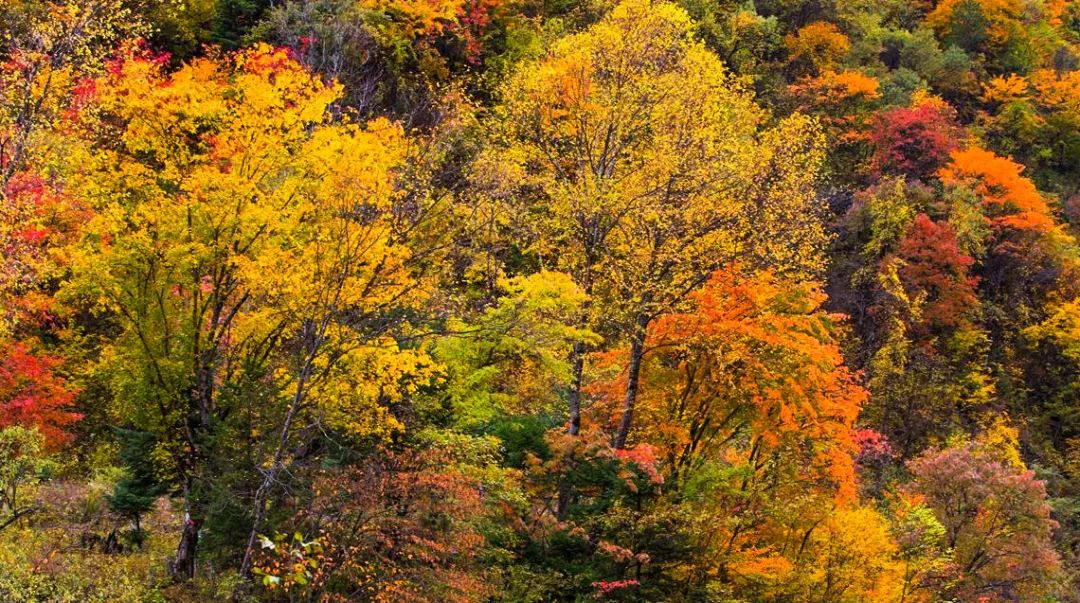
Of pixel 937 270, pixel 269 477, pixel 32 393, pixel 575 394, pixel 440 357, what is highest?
pixel 269 477

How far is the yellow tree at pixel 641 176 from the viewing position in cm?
1783

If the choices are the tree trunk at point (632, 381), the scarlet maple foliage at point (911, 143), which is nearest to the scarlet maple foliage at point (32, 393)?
the tree trunk at point (632, 381)

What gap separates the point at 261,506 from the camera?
12812 millimetres

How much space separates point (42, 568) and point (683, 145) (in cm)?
1428

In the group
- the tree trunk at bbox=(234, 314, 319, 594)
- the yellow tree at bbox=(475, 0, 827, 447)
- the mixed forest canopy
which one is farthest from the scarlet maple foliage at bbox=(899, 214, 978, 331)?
the tree trunk at bbox=(234, 314, 319, 594)

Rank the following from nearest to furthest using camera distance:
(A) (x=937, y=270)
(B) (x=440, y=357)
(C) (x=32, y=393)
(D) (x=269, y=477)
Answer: (D) (x=269, y=477)
(B) (x=440, y=357)
(C) (x=32, y=393)
(A) (x=937, y=270)

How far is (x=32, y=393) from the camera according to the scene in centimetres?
1788

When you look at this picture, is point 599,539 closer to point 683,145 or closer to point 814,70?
point 683,145

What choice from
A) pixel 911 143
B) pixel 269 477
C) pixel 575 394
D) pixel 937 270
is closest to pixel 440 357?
pixel 575 394

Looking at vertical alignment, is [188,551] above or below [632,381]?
below

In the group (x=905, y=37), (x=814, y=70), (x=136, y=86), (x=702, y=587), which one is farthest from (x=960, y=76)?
(x=136, y=86)

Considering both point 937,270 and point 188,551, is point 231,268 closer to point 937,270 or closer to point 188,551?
point 188,551

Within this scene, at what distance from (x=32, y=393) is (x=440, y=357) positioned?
8696 millimetres

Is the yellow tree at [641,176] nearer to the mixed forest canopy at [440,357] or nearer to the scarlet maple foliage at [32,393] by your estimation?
the mixed forest canopy at [440,357]
